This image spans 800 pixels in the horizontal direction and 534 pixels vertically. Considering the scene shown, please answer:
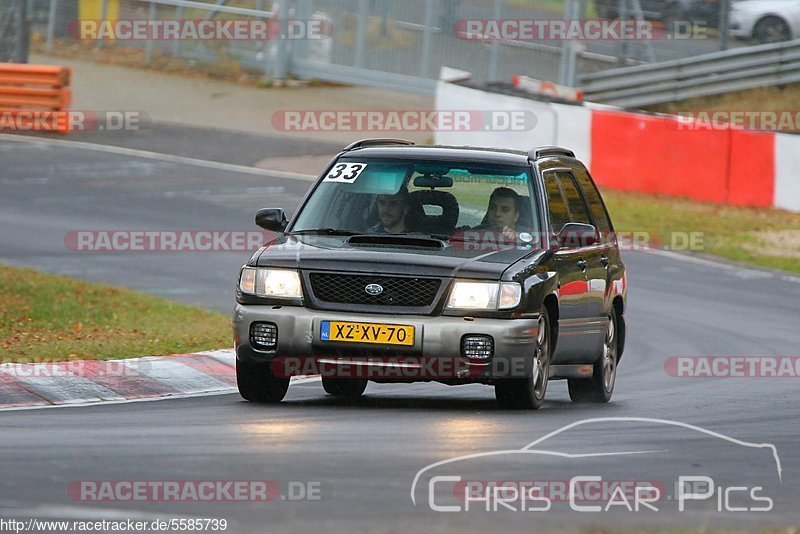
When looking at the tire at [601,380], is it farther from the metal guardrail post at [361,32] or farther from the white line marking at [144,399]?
the metal guardrail post at [361,32]

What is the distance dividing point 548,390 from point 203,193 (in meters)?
11.4

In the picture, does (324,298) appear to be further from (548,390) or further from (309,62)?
(309,62)

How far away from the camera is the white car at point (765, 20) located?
3084cm

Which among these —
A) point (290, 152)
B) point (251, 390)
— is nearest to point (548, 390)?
point (251, 390)

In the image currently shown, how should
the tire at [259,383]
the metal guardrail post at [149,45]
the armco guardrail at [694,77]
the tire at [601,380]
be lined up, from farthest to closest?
the metal guardrail post at [149,45], the armco guardrail at [694,77], the tire at [601,380], the tire at [259,383]

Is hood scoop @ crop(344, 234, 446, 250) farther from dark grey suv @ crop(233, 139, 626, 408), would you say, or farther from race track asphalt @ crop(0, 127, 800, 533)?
race track asphalt @ crop(0, 127, 800, 533)

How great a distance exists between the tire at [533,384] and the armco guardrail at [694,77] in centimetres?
2074

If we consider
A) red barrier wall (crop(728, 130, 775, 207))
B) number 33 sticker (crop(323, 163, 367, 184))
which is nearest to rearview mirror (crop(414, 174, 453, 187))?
number 33 sticker (crop(323, 163, 367, 184))

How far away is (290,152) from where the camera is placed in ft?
89.3

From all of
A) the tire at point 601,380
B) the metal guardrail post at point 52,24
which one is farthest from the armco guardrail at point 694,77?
the tire at point 601,380

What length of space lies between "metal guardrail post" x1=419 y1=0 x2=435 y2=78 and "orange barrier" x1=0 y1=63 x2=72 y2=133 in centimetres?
703

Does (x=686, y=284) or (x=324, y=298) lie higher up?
(x=324, y=298)

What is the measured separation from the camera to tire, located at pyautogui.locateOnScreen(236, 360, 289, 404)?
386 inches

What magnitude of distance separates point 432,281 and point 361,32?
907 inches
